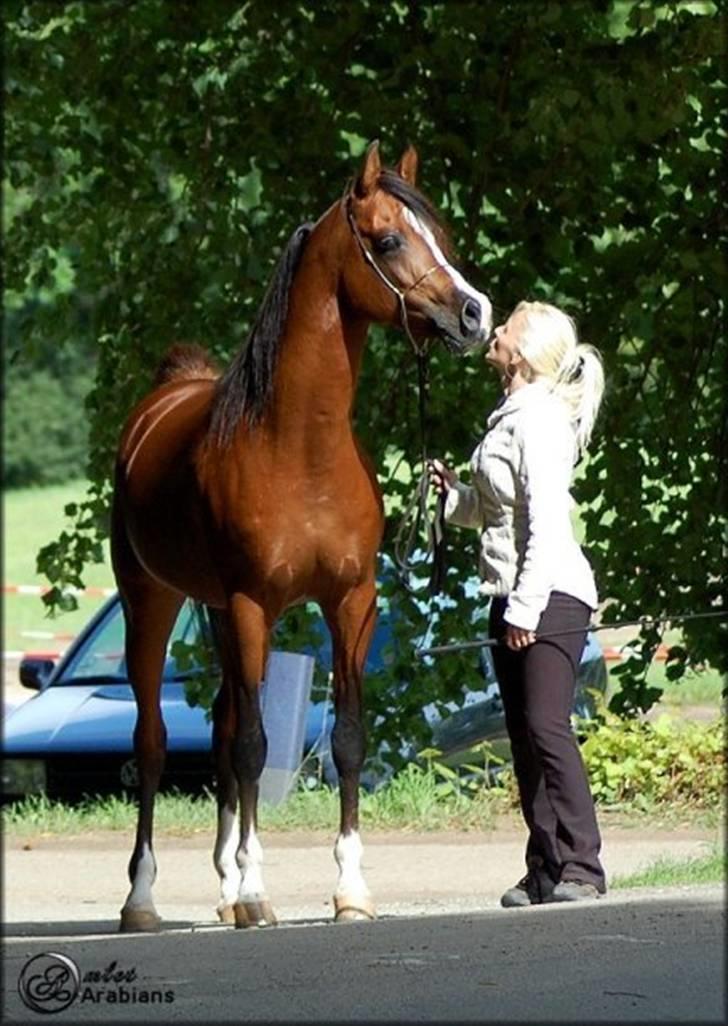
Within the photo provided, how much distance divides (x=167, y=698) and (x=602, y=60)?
4.52 m

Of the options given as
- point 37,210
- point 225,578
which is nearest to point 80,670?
point 37,210

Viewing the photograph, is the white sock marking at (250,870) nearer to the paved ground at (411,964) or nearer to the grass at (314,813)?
the paved ground at (411,964)

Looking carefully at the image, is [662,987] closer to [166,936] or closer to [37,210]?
[166,936]

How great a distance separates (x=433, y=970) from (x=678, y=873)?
3363mm

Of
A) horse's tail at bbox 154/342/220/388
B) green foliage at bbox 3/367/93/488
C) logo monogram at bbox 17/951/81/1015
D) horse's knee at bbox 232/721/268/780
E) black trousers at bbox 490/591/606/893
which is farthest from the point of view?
green foliage at bbox 3/367/93/488

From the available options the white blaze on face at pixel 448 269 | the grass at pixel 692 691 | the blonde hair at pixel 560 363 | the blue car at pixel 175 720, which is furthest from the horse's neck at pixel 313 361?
the grass at pixel 692 691

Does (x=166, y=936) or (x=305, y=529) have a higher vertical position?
(x=305, y=529)

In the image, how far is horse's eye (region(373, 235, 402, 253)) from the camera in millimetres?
8875

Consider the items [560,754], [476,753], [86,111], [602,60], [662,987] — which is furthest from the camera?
[86,111]

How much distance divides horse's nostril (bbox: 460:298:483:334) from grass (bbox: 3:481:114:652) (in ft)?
67.5

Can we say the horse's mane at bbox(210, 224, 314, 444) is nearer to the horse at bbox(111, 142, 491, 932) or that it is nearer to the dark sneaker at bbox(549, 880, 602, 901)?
the horse at bbox(111, 142, 491, 932)

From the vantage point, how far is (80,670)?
15.6 metres

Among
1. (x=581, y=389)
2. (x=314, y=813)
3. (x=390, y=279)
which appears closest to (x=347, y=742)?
(x=581, y=389)

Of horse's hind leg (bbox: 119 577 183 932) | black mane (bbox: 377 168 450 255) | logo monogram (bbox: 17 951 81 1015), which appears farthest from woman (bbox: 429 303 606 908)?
horse's hind leg (bbox: 119 577 183 932)
